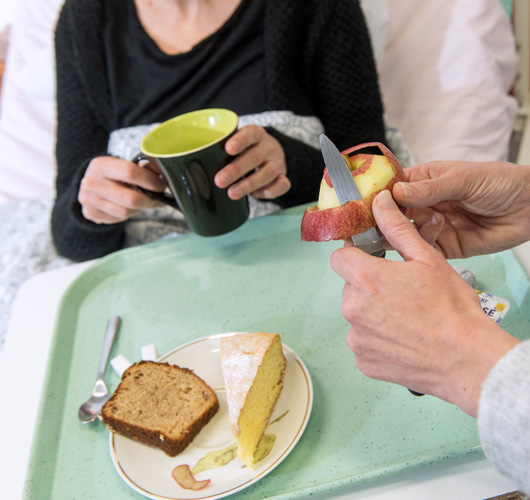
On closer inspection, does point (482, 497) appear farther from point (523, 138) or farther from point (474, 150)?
point (523, 138)

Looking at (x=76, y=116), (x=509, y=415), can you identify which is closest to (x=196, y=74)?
(x=76, y=116)

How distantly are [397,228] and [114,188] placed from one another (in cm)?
61

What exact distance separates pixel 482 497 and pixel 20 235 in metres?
1.33

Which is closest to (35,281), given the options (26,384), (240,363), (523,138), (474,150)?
(26,384)

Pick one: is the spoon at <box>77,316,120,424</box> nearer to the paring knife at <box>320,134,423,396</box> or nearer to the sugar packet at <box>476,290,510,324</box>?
the paring knife at <box>320,134,423,396</box>

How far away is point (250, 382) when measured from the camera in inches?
26.3

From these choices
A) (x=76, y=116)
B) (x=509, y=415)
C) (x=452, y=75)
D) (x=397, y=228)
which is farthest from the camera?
(x=452, y=75)

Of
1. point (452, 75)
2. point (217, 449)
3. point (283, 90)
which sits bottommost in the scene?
point (217, 449)

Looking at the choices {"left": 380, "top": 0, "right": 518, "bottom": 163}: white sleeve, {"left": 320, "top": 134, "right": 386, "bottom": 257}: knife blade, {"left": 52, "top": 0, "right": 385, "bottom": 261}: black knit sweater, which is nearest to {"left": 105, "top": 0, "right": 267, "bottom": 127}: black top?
{"left": 52, "top": 0, "right": 385, "bottom": 261}: black knit sweater

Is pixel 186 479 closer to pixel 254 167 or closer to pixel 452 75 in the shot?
pixel 254 167

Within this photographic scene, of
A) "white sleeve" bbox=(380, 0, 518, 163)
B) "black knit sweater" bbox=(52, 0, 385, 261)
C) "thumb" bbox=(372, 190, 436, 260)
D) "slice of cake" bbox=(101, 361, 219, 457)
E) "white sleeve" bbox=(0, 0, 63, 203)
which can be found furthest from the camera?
"white sleeve" bbox=(0, 0, 63, 203)

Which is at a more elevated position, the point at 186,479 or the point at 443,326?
the point at 443,326

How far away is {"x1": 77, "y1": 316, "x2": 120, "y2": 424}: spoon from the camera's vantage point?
0.75 m

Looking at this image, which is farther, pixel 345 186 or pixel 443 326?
pixel 345 186
